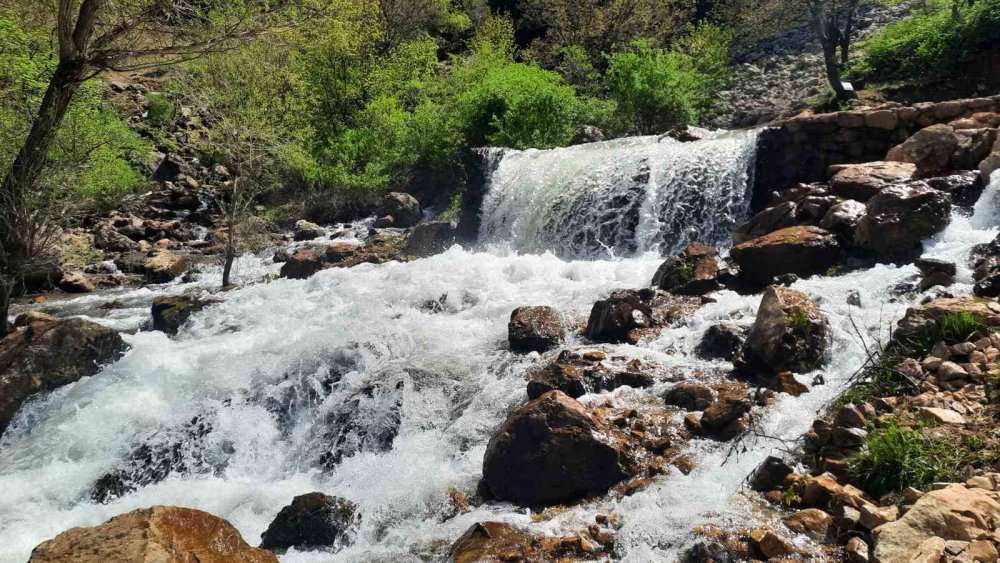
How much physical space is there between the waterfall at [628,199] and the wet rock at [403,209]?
13.8 ft

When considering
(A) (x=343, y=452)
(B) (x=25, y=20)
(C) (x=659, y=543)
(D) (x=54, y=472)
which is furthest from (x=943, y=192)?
(B) (x=25, y=20)

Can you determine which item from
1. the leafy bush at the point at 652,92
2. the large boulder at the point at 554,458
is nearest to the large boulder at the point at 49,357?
the large boulder at the point at 554,458

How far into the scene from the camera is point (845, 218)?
8.70 metres

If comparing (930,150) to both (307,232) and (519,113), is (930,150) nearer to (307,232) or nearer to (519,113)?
(519,113)

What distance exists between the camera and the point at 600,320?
7926mm

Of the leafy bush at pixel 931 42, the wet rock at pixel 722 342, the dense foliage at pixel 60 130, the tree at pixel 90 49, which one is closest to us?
the wet rock at pixel 722 342

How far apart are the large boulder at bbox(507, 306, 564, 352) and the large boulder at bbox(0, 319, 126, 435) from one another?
18.3 ft

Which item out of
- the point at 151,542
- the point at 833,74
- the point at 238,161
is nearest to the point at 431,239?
the point at 238,161

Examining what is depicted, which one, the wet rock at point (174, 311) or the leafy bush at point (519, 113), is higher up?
the leafy bush at point (519, 113)

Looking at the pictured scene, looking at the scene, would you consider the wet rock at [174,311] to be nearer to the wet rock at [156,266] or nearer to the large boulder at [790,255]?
the wet rock at [156,266]

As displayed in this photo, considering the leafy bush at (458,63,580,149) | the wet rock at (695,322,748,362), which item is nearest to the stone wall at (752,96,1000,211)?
the wet rock at (695,322,748,362)

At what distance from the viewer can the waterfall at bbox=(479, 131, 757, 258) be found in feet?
39.1

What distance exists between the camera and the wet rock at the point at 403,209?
19078 mm

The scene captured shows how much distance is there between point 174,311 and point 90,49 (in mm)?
4399
